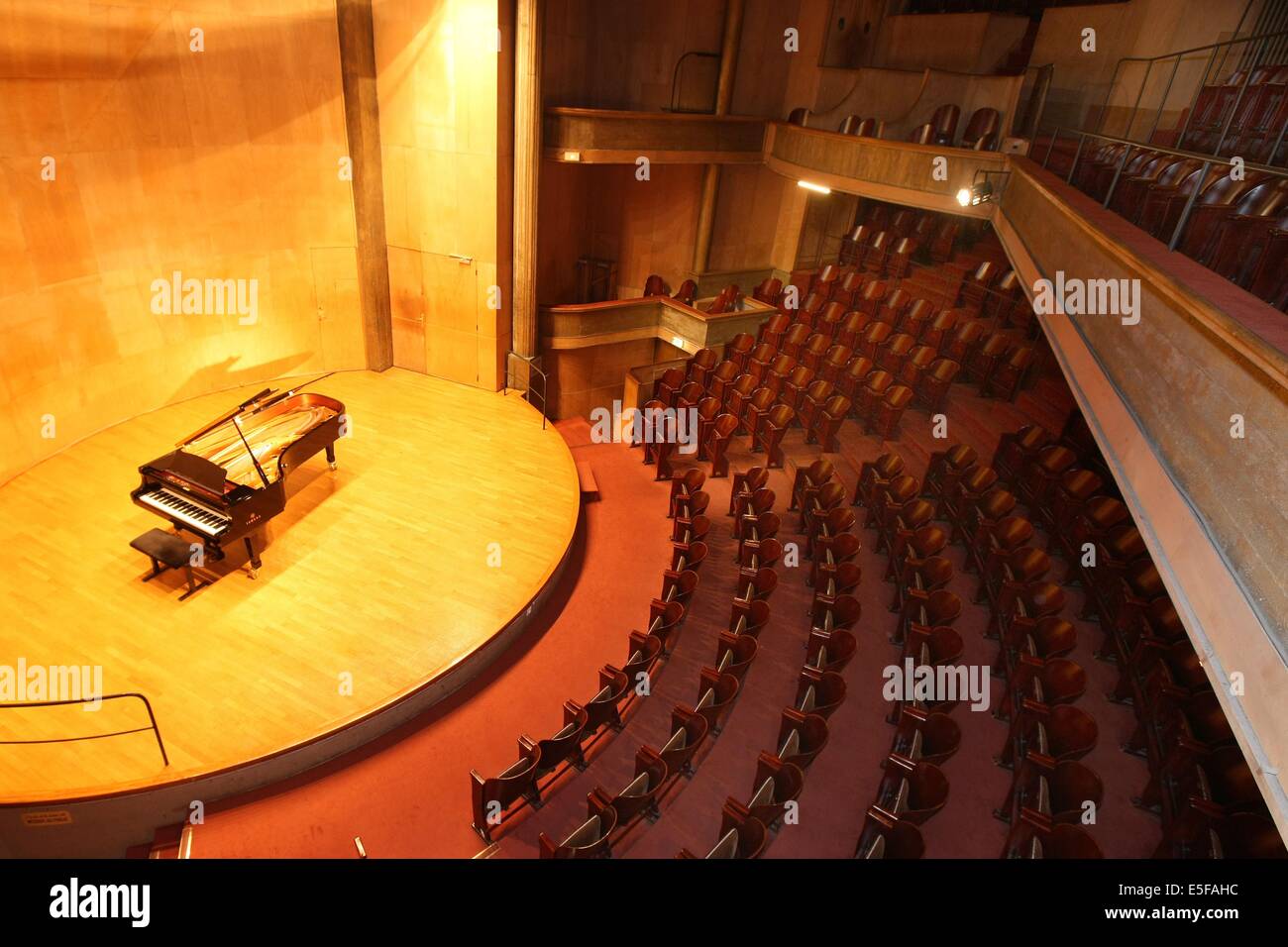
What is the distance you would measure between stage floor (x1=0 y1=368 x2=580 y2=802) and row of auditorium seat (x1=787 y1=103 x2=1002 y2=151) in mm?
4086

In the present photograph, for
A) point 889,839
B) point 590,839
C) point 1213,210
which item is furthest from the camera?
point 590,839

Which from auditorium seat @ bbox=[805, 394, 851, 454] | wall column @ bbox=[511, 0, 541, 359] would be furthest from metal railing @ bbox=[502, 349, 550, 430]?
auditorium seat @ bbox=[805, 394, 851, 454]

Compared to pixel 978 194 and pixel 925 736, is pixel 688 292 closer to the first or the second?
pixel 978 194

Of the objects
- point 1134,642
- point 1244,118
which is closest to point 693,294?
point 1244,118

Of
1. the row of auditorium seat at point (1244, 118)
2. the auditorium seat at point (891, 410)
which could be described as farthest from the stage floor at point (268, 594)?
the row of auditorium seat at point (1244, 118)

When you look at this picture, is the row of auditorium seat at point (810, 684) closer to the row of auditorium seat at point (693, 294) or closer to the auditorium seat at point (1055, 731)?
the auditorium seat at point (1055, 731)

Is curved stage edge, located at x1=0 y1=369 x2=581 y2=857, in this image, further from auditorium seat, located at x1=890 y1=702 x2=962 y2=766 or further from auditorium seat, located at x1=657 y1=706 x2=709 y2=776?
auditorium seat, located at x1=890 y1=702 x2=962 y2=766

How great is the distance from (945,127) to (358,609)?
20.1ft

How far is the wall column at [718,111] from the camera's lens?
6348mm

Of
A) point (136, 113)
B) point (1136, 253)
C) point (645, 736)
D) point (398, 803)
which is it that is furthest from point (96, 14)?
point (1136, 253)

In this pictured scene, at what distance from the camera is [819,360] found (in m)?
5.46

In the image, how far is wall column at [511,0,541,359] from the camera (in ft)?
15.4

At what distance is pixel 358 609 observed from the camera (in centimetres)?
333
